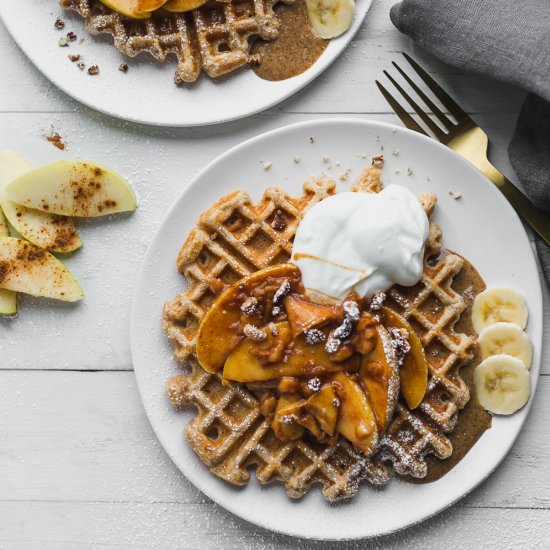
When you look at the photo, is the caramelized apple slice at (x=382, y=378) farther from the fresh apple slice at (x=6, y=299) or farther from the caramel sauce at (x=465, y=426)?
the fresh apple slice at (x=6, y=299)

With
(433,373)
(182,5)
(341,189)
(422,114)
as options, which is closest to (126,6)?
(182,5)

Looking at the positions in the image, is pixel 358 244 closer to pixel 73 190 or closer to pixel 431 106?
pixel 431 106

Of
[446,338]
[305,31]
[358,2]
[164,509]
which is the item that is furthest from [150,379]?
[358,2]

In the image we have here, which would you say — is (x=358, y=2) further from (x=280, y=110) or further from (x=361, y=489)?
(x=361, y=489)

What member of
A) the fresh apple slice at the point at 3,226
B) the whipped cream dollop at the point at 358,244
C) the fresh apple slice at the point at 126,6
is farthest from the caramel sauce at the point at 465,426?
the fresh apple slice at the point at 3,226

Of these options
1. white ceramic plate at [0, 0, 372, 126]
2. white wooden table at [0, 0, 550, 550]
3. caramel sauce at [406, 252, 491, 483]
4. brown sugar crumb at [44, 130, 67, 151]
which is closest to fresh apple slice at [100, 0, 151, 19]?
white ceramic plate at [0, 0, 372, 126]

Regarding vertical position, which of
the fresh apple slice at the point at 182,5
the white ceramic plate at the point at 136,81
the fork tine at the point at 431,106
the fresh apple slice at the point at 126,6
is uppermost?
the fresh apple slice at the point at 182,5
